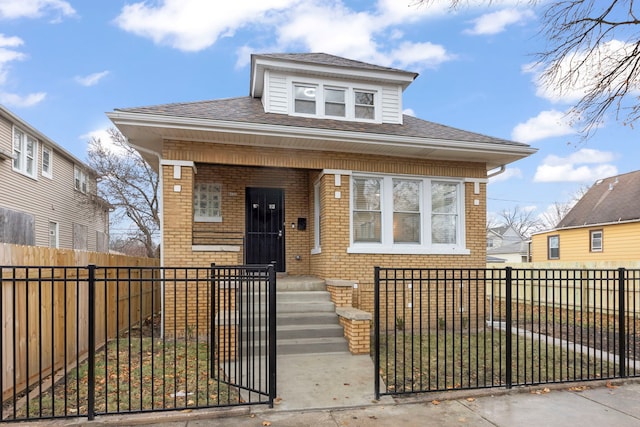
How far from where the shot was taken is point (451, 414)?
447 cm

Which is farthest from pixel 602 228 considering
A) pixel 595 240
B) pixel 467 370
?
pixel 467 370

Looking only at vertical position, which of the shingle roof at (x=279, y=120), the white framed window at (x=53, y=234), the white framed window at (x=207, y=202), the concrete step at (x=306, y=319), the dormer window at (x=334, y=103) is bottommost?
the concrete step at (x=306, y=319)

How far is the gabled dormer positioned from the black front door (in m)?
2.01

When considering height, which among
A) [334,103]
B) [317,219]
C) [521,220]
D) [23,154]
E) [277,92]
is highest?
[277,92]

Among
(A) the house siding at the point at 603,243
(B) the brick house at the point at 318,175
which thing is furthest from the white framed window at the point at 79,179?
(A) the house siding at the point at 603,243

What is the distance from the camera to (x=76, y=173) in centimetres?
2102

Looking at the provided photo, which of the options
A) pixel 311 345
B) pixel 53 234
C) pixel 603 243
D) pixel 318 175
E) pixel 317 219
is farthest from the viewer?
pixel 603 243

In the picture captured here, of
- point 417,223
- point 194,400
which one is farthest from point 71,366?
point 417,223

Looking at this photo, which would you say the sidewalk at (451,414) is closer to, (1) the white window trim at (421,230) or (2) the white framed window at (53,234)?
(1) the white window trim at (421,230)

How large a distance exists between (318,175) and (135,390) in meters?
5.55

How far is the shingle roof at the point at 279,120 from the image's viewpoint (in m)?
7.92

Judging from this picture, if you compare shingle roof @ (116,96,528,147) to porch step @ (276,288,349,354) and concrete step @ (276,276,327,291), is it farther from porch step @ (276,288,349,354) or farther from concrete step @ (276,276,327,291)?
porch step @ (276,288,349,354)

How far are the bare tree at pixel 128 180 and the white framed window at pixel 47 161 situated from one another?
10.3 feet

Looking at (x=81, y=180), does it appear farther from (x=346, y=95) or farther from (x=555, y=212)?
(x=555, y=212)
